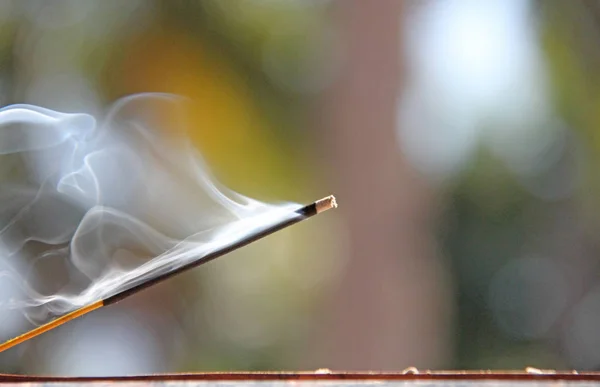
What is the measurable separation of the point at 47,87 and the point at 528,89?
2.36 feet

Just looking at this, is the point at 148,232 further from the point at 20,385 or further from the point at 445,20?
Answer: the point at 445,20

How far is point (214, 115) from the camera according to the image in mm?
918

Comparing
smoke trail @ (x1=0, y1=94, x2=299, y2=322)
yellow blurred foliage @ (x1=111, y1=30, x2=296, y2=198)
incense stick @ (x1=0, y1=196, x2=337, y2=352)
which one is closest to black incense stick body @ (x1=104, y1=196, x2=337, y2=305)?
incense stick @ (x1=0, y1=196, x2=337, y2=352)

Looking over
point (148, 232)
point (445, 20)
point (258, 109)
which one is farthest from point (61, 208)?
point (445, 20)

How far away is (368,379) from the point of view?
305 mm

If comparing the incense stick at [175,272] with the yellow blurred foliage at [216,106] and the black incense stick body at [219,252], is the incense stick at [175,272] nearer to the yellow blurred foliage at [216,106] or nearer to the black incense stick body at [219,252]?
the black incense stick body at [219,252]

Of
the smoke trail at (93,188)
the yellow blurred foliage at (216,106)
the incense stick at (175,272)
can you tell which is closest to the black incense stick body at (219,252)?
the incense stick at (175,272)

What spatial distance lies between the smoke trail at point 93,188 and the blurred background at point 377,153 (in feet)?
0.22

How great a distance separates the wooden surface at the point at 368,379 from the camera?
30cm

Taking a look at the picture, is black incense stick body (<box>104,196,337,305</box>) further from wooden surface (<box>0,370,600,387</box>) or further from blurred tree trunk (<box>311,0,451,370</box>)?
blurred tree trunk (<box>311,0,451,370</box>)

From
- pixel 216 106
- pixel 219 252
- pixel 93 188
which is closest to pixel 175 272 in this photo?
pixel 219 252

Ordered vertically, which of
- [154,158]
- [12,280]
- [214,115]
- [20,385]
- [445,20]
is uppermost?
[445,20]

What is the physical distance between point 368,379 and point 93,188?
1.62ft

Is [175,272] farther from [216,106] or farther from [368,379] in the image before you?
[216,106]
